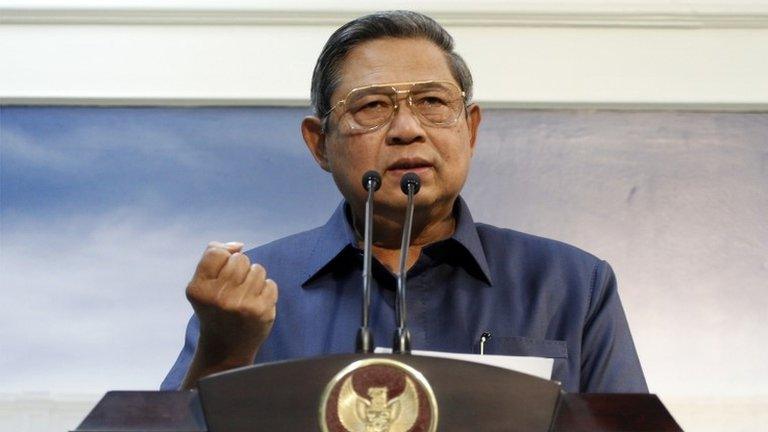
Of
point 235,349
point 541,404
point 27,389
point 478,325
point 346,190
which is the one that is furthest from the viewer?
point 27,389

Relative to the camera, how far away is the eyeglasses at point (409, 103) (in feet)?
6.69

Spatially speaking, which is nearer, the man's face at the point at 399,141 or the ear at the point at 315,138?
the man's face at the point at 399,141

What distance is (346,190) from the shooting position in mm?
2125

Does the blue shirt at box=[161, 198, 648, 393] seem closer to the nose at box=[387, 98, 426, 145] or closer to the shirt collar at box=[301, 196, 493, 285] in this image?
the shirt collar at box=[301, 196, 493, 285]

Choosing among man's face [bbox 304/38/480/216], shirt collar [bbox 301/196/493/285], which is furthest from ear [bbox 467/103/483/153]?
shirt collar [bbox 301/196/493/285]

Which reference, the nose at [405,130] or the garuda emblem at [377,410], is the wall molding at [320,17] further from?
the garuda emblem at [377,410]

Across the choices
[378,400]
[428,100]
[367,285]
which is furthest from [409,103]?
[378,400]

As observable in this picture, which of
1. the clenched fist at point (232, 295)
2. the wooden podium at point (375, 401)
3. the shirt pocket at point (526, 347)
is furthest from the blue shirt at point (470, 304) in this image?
the wooden podium at point (375, 401)

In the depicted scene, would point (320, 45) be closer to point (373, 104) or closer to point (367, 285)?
point (373, 104)

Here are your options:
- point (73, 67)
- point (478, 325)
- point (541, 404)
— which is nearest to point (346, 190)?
point (478, 325)

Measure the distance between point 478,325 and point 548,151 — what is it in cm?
66

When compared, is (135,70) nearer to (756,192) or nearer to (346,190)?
(346,190)

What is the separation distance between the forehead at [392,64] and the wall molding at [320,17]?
1.48 ft

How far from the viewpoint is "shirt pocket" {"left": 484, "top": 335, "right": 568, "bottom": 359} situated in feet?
6.31
